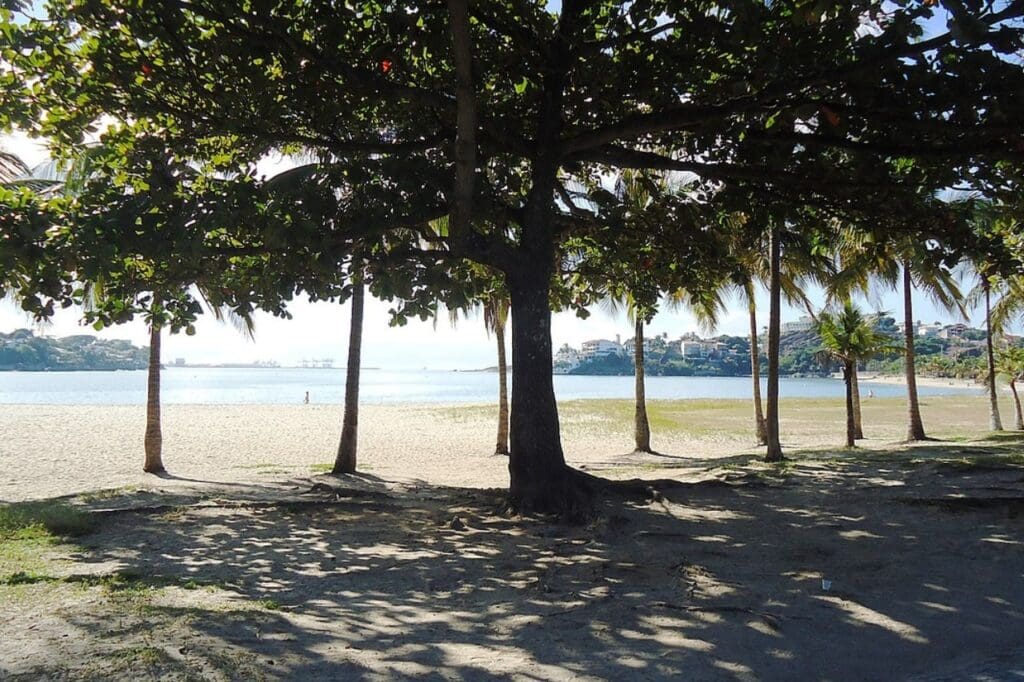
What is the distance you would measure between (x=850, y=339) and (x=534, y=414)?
46.9 ft

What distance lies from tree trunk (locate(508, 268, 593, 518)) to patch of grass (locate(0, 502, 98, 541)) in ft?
15.0

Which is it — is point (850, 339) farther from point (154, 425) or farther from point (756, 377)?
point (154, 425)

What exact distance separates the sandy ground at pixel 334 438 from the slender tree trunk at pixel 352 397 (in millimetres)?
761

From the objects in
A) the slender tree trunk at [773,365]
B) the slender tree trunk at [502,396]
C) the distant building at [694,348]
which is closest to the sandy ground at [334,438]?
the slender tree trunk at [502,396]

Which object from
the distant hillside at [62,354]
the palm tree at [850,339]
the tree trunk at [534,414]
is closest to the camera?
the tree trunk at [534,414]

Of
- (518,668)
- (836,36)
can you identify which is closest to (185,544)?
(518,668)

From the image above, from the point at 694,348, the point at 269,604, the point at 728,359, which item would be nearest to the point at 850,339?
the point at 269,604

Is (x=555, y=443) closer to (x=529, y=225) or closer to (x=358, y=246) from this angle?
(x=529, y=225)

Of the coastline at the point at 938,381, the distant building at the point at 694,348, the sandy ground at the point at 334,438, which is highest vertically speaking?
the distant building at the point at 694,348

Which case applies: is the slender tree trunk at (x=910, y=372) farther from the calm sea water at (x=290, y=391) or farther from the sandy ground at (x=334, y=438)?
the calm sea water at (x=290, y=391)

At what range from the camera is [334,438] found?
2542 centimetres

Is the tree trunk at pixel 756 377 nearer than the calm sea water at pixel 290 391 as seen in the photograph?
Yes

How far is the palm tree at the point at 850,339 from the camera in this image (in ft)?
61.4

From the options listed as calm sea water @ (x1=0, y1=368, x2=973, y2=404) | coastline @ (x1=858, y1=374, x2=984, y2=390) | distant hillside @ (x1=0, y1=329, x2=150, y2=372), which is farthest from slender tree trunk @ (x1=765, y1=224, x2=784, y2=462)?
distant hillside @ (x1=0, y1=329, x2=150, y2=372)
